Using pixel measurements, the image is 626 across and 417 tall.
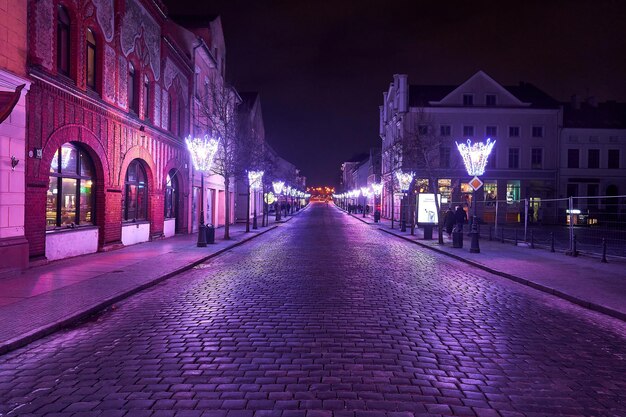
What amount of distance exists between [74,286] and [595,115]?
186 feet

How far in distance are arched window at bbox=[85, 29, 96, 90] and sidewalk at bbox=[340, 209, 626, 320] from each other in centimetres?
1376

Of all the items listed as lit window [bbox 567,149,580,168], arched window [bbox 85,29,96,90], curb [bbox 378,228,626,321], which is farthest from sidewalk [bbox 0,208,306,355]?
lit window [bbox 567,149,580,168]

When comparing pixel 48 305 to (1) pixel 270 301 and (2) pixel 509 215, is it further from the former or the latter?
(2) pixel 509 215

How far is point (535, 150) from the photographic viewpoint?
161ft

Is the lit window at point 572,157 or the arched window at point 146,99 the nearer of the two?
the arched window at point 146,99

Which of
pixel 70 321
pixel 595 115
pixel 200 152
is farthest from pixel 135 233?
pixel 595 115

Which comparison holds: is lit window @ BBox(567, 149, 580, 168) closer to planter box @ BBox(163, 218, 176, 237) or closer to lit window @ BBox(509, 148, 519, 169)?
lit window @ BBox(509, 148, 519, 169)

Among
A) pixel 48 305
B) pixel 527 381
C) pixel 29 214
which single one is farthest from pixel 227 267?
pixel 527 381

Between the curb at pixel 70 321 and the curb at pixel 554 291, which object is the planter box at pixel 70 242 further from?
the curb at pixel 554 291

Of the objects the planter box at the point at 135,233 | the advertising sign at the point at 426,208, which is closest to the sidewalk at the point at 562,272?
the advertising sign at the point at 426,208

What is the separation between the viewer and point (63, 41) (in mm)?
14812

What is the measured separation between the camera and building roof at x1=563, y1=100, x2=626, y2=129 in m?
50.2

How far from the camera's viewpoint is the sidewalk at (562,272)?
959 centimetres

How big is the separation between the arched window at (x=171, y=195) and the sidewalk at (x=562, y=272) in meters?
13.3
